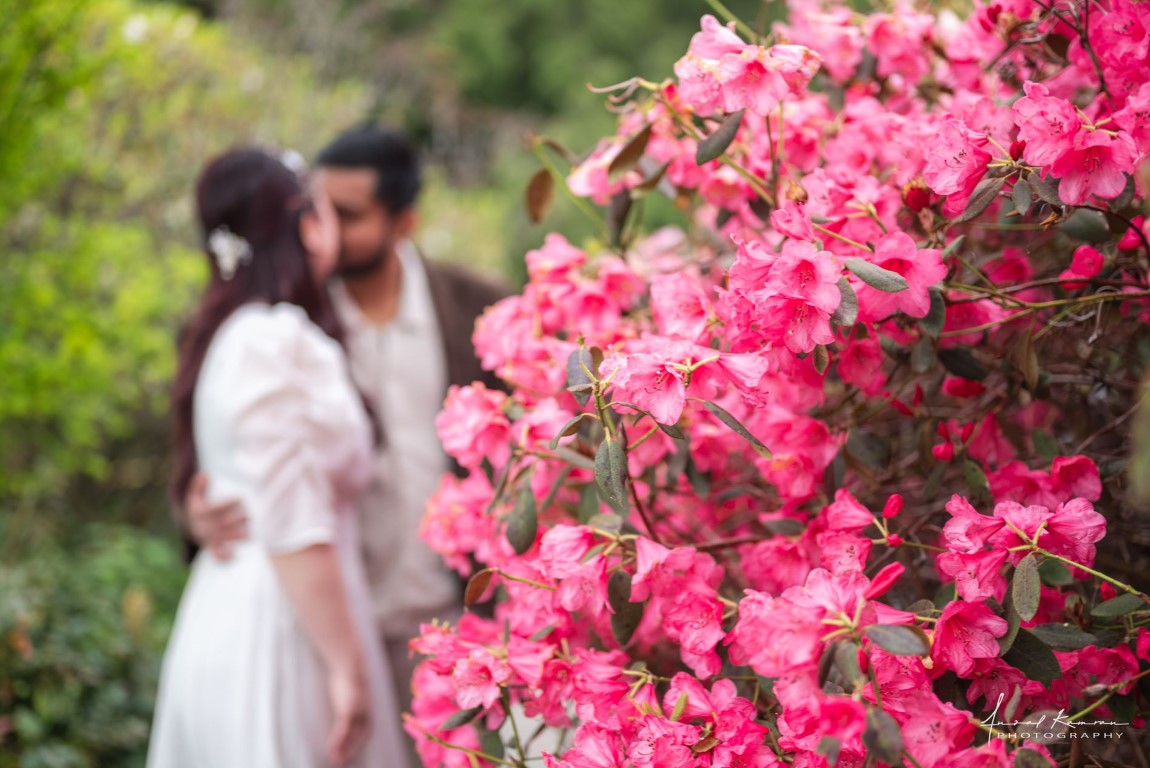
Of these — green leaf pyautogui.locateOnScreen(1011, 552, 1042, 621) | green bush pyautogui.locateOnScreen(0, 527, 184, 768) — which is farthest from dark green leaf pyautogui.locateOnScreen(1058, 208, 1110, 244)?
green bush pyautogui.locateOnScreen(0, 527, 184, 768)

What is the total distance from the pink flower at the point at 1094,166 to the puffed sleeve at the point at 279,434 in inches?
52.6

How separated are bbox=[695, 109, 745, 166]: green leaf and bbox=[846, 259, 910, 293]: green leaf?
0.21 m

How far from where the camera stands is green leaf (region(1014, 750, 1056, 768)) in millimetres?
639

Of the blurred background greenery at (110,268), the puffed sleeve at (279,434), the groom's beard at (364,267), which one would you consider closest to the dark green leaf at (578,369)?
the blurred background greenery at (110,268)

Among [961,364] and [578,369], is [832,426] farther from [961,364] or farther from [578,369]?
[578,369]

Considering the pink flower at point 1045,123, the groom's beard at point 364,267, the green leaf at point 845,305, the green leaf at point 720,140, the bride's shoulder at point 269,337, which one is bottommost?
the groom's beard at point 364,267

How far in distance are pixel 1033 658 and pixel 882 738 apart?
0.21 metres

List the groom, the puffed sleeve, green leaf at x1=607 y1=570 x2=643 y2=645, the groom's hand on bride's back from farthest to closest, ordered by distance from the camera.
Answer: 1. the groom
2. the groom's hand on bride's back
3. the puffed sleeve
4. green leaf at x1=607 y1=570 x2=643 y2=645

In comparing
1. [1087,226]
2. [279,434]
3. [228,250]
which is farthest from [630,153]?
[228,250]

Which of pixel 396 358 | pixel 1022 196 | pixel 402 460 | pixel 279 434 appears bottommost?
pixel 402 460

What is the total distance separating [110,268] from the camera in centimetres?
395

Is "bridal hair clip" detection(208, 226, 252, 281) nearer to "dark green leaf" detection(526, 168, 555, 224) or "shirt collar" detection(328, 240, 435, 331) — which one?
"shirt collar" detection(328, 240, 435, 331)

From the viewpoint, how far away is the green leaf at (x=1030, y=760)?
0.64 metres

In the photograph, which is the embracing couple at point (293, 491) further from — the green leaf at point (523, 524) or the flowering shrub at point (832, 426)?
the green leaf at point (523, 524)
